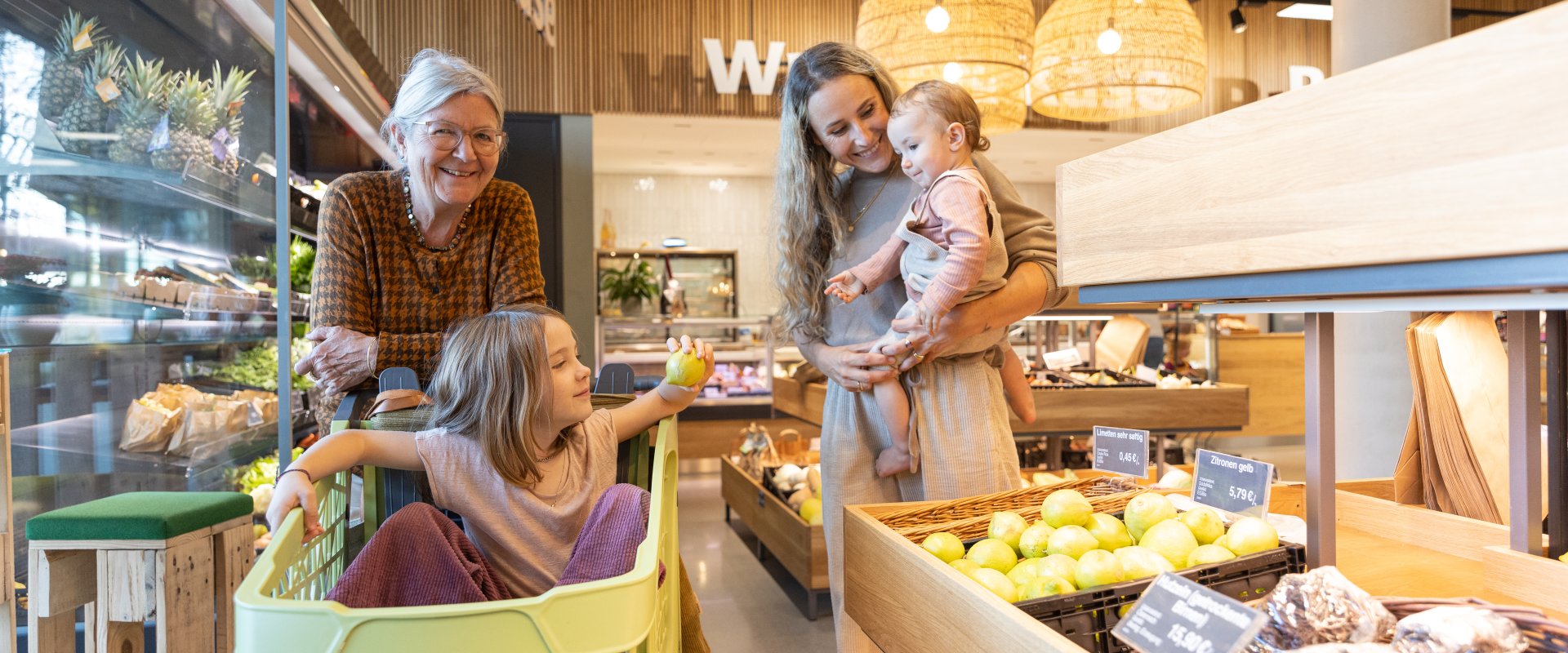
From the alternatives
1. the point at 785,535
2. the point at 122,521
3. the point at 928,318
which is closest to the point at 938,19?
the point at 785,535

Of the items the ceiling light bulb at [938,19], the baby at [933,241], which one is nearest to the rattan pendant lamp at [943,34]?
the ceiling light bulb at [938,19]

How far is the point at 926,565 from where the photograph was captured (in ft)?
3.86

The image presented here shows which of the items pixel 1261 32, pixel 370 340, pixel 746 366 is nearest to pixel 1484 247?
pixel 370 340

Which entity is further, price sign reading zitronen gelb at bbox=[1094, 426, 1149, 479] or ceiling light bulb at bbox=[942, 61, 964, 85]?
ceiling light bulb at bbox=[942, 61, 964, 85]

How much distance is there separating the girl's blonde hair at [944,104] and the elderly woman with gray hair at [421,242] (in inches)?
30.6

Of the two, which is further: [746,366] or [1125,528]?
[746,366]

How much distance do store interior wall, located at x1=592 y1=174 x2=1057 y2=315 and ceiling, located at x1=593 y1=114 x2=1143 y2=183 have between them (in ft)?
0.47

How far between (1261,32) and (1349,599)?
9.00 meters

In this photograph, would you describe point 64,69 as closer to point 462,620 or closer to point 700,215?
point 462,620

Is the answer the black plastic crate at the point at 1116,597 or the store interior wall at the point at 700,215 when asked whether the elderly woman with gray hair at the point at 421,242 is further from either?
the store interior wall at the point at 700,215

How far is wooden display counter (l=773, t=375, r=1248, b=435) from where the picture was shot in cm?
395

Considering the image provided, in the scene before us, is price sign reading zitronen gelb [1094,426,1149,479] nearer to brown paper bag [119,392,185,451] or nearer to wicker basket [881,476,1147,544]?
wicker basket [881,476,1147,544]

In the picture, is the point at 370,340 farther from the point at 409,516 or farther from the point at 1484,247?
the point at 1484,247

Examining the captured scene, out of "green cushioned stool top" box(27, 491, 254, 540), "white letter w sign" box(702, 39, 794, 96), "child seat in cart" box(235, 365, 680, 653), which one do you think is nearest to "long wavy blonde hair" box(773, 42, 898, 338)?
"child seat in cart" box(235, 365, 680, 653)
